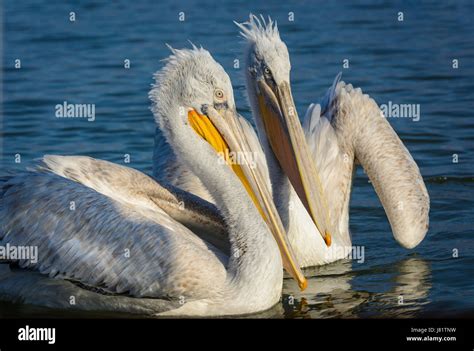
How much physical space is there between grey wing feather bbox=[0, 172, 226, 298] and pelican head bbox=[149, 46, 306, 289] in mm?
439

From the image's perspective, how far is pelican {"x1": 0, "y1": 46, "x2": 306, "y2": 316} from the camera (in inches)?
272

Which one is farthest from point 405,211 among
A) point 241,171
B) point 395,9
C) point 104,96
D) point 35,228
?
point 395,9

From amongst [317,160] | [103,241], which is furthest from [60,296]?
[317,160]

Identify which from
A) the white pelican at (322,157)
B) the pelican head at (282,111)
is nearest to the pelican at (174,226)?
the pelican head at (282,111)

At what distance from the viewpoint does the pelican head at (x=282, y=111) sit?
302 inches

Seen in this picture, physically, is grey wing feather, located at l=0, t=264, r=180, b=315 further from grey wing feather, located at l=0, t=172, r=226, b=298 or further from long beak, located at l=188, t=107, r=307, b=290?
long beak, located at l=188, t=107, r=307, b=290

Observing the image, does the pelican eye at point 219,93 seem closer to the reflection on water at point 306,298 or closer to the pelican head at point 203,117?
the pelican head at point 203,117

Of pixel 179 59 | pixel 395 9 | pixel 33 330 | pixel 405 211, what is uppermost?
pixel 395 9

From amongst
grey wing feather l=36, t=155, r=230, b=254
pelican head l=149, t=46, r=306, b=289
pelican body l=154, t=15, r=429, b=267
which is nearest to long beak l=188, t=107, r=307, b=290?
pelican head l=149, t=46, r=306, b=289

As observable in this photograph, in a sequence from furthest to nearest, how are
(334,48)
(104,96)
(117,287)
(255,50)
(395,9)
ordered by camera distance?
1. (395,9)
2. (334,48)
3. (104,96)
4. (255,50)
5. (117,287)

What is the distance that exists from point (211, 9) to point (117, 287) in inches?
371

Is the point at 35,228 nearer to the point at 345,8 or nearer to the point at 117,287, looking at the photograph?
the point at 117,287

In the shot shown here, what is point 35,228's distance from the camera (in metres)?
7.14

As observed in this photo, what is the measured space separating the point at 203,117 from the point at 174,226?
0.67 meters
